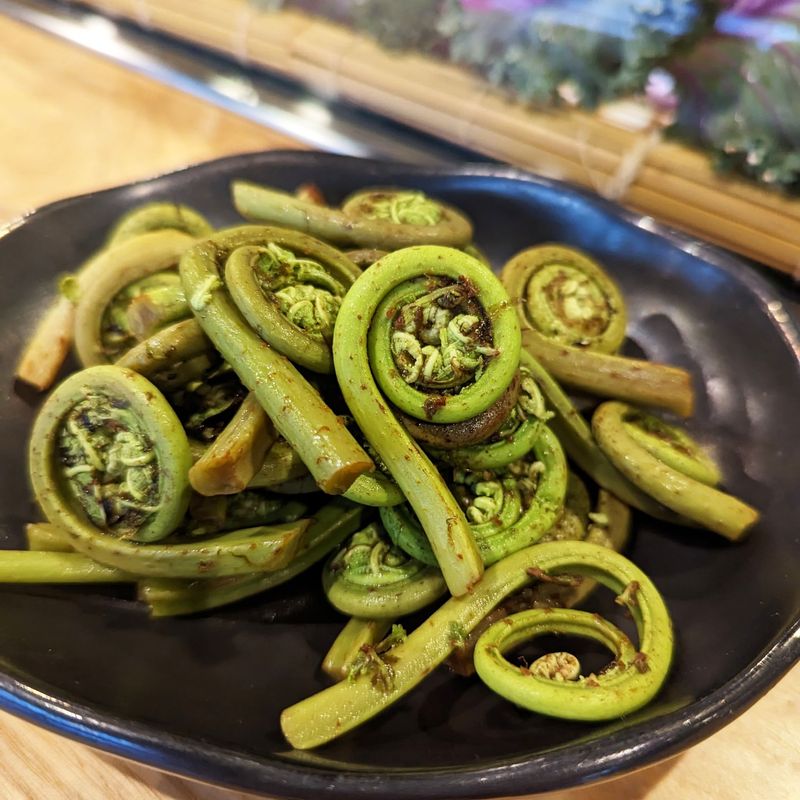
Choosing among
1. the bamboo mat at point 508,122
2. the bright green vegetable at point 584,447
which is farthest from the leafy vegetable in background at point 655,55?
the bright green vegetable at point 584,447

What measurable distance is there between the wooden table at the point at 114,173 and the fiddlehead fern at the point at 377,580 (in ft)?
1.90

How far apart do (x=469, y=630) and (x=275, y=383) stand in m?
0.80

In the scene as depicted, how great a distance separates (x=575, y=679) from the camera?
180 centimetres

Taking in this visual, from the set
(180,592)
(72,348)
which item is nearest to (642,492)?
(180,592)

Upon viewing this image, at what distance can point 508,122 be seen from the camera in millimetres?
4062

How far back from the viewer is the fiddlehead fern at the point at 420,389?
180 cm

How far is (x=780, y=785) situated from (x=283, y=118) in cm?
415

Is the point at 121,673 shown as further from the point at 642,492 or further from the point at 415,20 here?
the point at 415,20

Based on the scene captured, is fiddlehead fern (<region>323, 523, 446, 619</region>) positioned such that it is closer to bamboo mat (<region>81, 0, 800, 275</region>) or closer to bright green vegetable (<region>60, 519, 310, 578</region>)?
bright green vegetable (<region>60, 519, 310, 578</region>)

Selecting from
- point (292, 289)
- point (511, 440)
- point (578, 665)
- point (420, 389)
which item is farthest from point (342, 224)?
point (578, 665)

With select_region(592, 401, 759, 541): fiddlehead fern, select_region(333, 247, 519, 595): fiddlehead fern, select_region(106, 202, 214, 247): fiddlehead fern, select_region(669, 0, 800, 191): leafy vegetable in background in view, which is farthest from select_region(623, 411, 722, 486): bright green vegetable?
select_region(669, 0, 800, 191): leafy vegetable in background

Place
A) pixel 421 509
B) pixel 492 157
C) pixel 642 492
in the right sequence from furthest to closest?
pixel 492 157
pixel 642 492
pixel 421 509

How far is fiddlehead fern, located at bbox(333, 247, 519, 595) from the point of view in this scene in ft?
5.91

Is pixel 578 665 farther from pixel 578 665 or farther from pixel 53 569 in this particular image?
pixel 53 569
